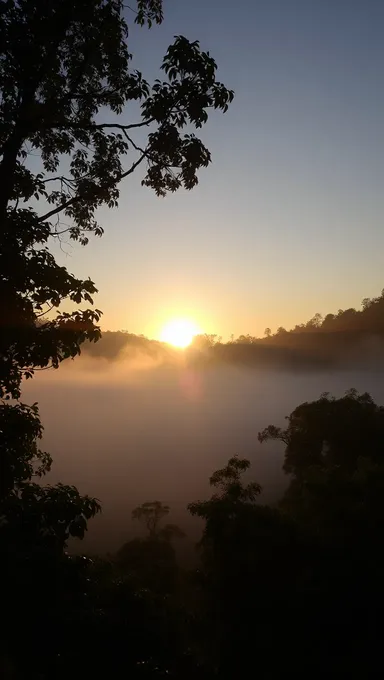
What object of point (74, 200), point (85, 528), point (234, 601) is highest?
point (74, 200)

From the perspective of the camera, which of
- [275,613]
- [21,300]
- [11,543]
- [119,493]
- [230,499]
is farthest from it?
[119,493]

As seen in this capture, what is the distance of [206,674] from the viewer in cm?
553

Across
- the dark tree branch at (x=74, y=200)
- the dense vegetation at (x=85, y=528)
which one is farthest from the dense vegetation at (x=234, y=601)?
the dark tree branch at (x=74, y=200)

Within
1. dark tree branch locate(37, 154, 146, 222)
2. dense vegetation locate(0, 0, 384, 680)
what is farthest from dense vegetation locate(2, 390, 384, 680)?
dark tree branch locate(37, 154, 146, 222)

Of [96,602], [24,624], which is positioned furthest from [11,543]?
[96,602]

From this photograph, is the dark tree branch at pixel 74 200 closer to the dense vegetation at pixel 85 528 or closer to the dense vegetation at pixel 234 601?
the dense vegetation at pixel 85 528

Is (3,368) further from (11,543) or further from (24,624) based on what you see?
(24,624)

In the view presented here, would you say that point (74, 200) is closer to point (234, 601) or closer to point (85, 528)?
point (85, 528)

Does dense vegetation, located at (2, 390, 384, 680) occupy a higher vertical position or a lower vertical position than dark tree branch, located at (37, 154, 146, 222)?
lower

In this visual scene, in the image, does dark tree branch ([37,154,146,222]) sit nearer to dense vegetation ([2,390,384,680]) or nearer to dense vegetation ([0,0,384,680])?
dense vegetation ([0,0,384,680])

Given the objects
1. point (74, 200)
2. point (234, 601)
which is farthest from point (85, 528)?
point (234, 601)

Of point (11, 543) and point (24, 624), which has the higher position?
point (11, 543)

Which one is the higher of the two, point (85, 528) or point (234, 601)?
point (85, 528)

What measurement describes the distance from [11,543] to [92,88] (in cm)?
858
